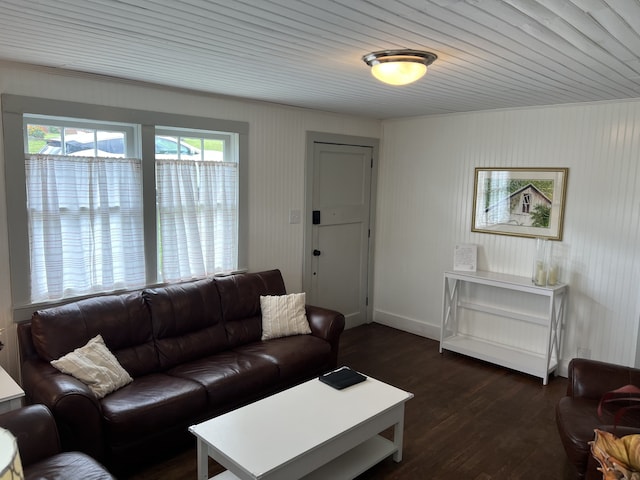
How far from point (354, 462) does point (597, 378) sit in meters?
1.56

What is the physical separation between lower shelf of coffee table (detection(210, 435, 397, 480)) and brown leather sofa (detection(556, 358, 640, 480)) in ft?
Result: 3.17

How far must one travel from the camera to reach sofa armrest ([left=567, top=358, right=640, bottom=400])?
2.89 metres

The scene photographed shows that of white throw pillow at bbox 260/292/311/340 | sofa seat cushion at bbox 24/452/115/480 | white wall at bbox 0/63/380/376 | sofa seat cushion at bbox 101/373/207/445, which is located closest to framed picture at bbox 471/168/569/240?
white wall at bbox 0/63/380/376

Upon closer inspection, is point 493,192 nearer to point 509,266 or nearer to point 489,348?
point 509,266

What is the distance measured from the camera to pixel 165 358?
11.0ft

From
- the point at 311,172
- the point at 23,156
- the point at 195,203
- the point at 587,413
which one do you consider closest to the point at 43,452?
the point at 23,156

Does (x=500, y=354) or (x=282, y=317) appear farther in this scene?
(x=500, y=354)

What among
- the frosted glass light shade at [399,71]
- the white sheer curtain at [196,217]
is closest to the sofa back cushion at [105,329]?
the white sheer curtain at [196,217]

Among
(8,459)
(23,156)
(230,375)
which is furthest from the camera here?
(230,375)

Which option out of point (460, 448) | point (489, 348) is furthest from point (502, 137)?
point (460, 448)

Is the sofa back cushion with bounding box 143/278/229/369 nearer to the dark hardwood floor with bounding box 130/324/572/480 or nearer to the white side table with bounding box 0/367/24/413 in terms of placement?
the dark hardwood floor with bounding box 130/324/572/480

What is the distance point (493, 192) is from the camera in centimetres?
459

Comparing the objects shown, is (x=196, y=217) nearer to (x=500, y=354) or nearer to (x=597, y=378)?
(x=500, y=354)

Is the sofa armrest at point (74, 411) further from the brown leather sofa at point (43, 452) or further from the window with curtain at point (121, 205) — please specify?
the window with curtain at point (121, 205)
